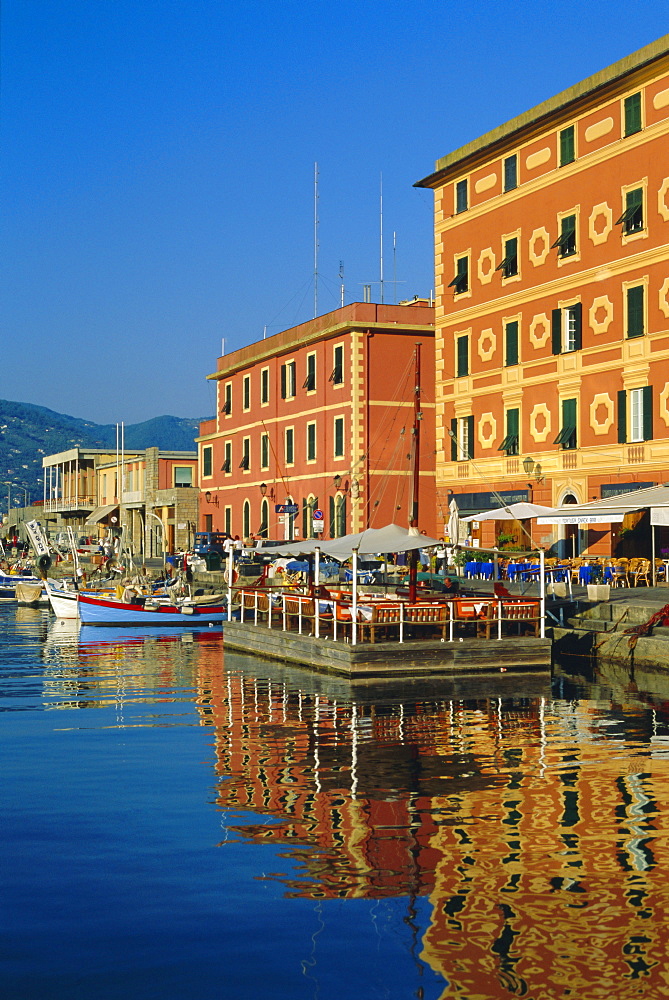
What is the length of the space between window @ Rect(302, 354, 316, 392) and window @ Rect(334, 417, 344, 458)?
3676 millimetres

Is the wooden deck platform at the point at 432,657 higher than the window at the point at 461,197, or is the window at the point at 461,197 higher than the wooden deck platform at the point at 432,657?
the window at the point at 461,197

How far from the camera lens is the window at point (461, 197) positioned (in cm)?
4869

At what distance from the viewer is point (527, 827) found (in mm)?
12391

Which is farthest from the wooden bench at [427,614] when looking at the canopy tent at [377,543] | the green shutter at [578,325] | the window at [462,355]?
the window at [462,355]

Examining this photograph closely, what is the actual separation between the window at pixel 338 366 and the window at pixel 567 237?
16281 millimetres

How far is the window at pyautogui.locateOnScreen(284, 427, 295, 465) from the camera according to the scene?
205ft

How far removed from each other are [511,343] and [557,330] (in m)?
3.05

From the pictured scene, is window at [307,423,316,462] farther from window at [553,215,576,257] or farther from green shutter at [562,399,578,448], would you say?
window at [553,215,576,257]

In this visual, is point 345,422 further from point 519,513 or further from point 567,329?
point 519,513

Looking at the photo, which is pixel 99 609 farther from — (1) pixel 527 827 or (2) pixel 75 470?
(2) pixel 75 470

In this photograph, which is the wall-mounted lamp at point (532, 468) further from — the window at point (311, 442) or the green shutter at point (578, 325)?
the window at point (311, 442)

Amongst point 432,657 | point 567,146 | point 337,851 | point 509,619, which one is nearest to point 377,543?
point 509,619

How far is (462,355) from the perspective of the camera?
1932 inches

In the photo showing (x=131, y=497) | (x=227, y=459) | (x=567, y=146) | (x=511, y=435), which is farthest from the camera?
(x=131, y=497)
